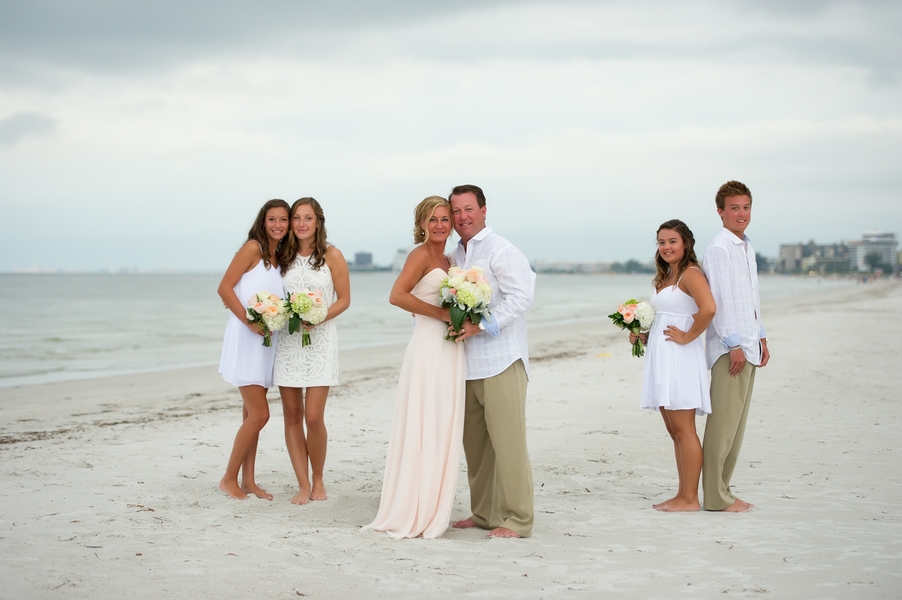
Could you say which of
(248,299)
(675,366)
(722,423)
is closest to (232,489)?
(248,299)

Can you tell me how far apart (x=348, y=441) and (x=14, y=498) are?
11.6 ft

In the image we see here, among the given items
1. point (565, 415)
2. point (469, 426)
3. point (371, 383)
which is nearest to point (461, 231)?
point (469, 426)

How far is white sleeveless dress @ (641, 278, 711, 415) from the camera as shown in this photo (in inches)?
230

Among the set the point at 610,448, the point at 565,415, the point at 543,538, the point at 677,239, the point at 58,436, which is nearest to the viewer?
the point at 543,538

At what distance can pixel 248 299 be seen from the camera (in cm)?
610

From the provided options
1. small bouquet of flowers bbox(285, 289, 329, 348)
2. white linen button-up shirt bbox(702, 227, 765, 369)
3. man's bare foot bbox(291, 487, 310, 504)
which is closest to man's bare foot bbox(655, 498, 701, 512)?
white linen button-up shirt bbox(702, 227, 765, 369)

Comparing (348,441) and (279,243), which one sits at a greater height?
(279,243)

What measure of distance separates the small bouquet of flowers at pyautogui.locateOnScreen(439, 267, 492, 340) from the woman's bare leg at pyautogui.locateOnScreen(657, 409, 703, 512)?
6.44 feet

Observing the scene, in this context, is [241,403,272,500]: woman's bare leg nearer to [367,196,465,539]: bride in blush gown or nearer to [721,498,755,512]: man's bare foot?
[367,196,465,539]: bride in blush gown

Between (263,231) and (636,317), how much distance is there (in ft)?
10.1

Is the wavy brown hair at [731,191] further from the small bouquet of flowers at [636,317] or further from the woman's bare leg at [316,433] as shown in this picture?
the woman's bare leg at [316,433]

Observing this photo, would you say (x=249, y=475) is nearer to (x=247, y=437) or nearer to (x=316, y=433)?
(x=247, y=437)

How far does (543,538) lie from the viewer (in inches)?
211

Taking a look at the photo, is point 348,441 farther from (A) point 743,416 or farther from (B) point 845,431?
(B) point 845,431
